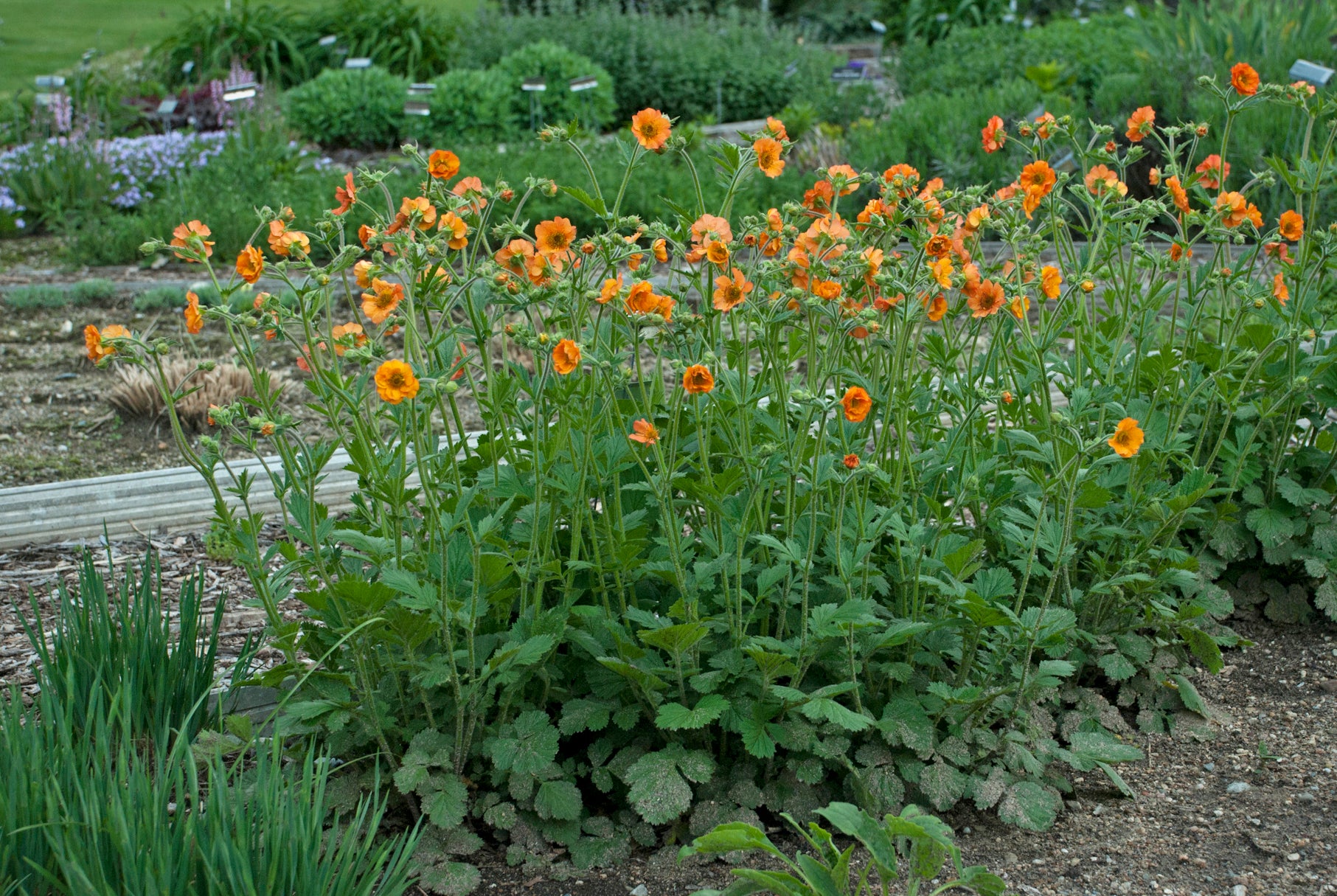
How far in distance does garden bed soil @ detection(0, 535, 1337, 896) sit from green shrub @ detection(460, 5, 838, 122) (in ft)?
25.7

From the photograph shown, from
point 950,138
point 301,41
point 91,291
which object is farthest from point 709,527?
point 301,41

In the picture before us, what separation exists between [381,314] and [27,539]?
6.32ft

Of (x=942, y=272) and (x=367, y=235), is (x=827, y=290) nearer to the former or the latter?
(x=942, y=272)

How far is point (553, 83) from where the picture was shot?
30.1 ft

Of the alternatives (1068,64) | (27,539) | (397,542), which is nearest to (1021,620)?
(397,542)

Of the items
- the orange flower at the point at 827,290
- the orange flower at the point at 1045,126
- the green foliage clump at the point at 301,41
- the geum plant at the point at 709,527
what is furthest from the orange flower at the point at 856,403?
the green foliage clump at the point at 301,41

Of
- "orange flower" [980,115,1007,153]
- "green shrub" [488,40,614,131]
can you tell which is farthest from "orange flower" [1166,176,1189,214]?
"green shrub" [488,40,614,131]

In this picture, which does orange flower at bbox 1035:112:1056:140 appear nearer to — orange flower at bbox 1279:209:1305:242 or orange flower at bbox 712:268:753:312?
orange flower at bbox 1279:209:1305:242

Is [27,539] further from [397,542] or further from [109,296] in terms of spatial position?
[109,296]

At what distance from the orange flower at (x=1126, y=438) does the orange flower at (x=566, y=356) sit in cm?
78

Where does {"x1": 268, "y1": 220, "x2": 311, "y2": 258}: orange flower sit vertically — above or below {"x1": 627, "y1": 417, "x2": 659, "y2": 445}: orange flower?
above

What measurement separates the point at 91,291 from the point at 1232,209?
15.5ft

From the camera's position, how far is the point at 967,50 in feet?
32.0

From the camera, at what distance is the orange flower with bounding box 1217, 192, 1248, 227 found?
2.20 m
